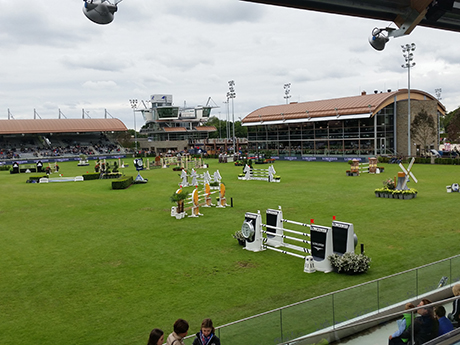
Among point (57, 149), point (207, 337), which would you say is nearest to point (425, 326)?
point (207, 337)

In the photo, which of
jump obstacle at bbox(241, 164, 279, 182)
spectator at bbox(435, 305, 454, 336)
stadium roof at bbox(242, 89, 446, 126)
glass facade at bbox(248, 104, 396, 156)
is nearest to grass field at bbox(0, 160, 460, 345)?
spectator at bbox(435, 305, 454, 336)

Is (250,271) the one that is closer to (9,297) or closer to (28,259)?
(9,297)

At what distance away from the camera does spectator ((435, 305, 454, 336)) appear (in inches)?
225

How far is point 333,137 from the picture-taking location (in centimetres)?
6731

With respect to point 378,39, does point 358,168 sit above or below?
below

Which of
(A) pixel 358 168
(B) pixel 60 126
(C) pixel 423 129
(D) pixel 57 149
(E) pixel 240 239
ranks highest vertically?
(B) pixel 60 126

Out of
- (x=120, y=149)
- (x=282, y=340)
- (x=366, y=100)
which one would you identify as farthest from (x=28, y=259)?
(x=120, y=149)

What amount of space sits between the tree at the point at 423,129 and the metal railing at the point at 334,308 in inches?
2068

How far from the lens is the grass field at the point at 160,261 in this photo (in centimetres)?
929

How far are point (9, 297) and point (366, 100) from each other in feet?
196

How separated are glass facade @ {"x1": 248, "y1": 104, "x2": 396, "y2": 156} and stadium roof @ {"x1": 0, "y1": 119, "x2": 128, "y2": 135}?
36777 mm

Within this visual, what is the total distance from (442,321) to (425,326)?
12.5 inches

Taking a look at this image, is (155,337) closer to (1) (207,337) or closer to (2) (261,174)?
(1) (207,337)

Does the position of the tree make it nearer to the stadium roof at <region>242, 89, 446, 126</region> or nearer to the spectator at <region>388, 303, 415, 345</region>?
the stadium roof at <region>242, 89, 446, 126</region>
